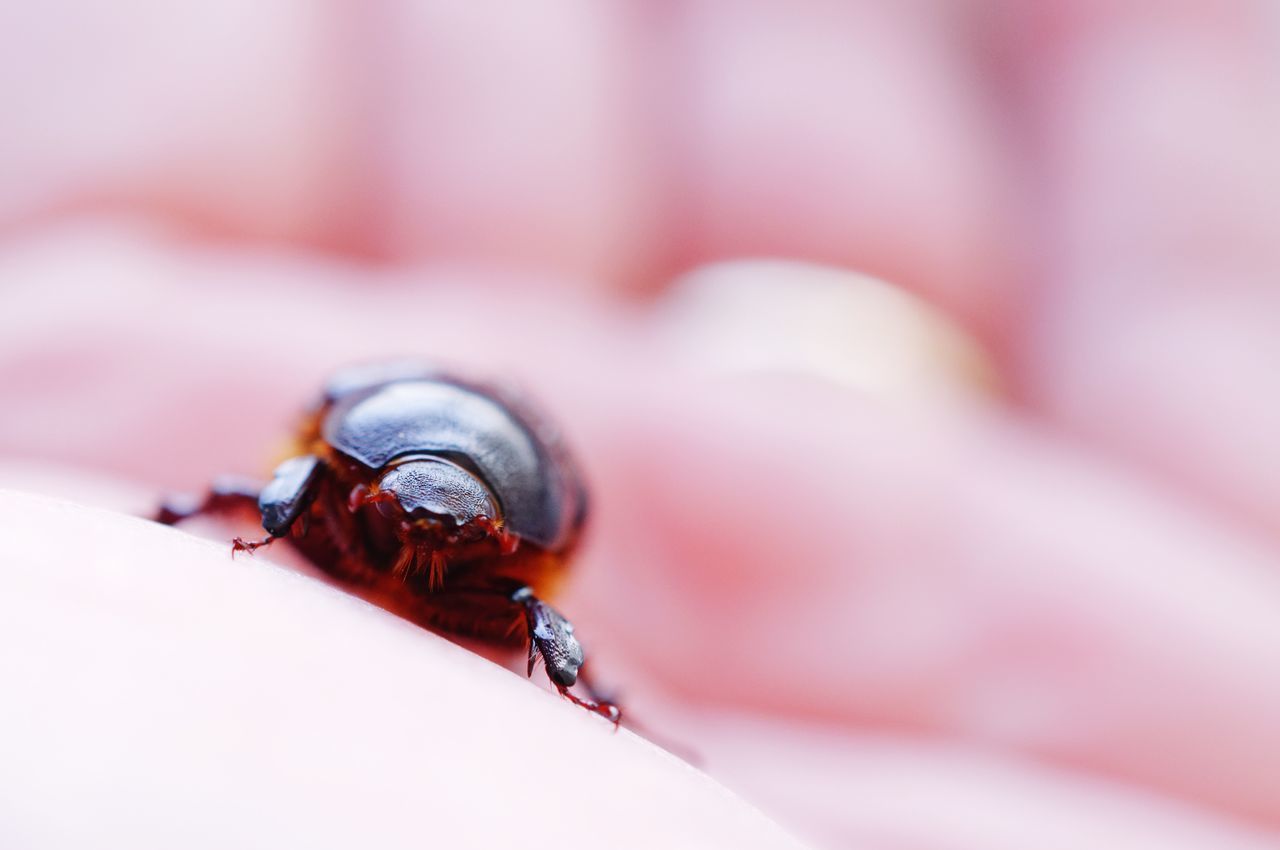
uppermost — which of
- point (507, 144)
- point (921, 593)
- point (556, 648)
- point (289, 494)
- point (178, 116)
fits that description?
point (507, 144)

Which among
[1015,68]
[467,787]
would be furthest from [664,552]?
[1015,68]

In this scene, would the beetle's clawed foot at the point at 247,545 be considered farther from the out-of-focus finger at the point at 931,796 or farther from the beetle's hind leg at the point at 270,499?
the out-of-focus finger at the point at 931,796

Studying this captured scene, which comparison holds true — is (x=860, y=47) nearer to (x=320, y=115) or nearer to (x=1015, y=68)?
(x=1015, y=68)

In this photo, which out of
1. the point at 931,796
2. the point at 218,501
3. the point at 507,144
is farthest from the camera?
the point at 507,144

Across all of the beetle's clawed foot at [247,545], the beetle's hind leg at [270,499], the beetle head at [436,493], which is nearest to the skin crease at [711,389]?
the beetle's clawed foot at [247,545]

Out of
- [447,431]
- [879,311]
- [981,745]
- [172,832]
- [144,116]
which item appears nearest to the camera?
[172,832]

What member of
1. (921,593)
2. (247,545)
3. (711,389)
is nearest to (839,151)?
(711,389)

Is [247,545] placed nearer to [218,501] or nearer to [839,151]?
[218,501]
